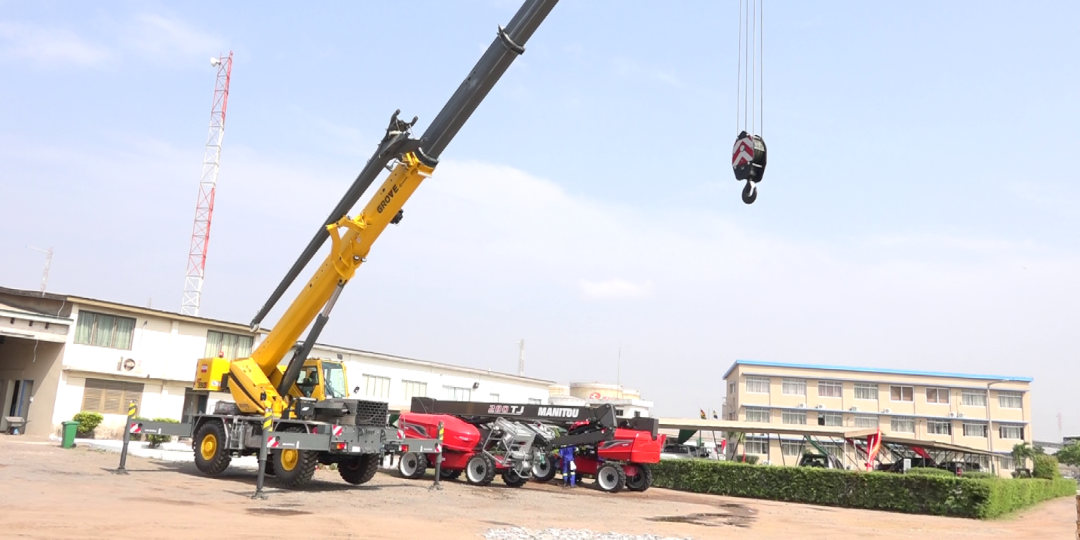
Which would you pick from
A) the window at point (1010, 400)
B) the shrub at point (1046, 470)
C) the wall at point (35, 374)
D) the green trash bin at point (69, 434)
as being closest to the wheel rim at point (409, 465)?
the green trash bin at point (69, 434)

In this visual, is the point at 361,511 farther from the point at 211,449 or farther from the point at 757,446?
the point at 757,446

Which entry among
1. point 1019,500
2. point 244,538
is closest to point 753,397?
point 1019,500

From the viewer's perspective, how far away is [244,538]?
959cm

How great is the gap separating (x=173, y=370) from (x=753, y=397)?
153ft

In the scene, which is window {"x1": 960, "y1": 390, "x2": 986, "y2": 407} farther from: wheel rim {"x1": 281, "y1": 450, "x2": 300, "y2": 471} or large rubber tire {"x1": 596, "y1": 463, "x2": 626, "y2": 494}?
wheel rim {"x1": 281, "y1": 450, "x2": 300, "y2": 471}

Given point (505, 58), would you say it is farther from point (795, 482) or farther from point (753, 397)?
point (753, 397)

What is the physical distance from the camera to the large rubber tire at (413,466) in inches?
846

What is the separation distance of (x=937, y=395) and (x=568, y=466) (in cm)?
5167

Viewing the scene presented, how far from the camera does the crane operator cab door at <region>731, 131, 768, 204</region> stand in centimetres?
1271

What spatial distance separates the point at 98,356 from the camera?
29.8m

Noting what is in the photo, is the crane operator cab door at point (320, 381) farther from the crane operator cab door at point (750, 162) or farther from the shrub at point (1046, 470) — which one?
the shrub at point (1046, 470)

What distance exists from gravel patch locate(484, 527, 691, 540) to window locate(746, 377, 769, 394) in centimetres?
5617

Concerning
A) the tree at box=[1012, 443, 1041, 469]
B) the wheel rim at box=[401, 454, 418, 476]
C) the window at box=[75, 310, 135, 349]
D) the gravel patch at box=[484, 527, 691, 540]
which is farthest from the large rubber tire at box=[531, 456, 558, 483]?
the tree at box=[1012, 443, 1041, 469]

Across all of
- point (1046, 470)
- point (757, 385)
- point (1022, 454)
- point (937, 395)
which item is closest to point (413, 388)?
point (1046, 470)
